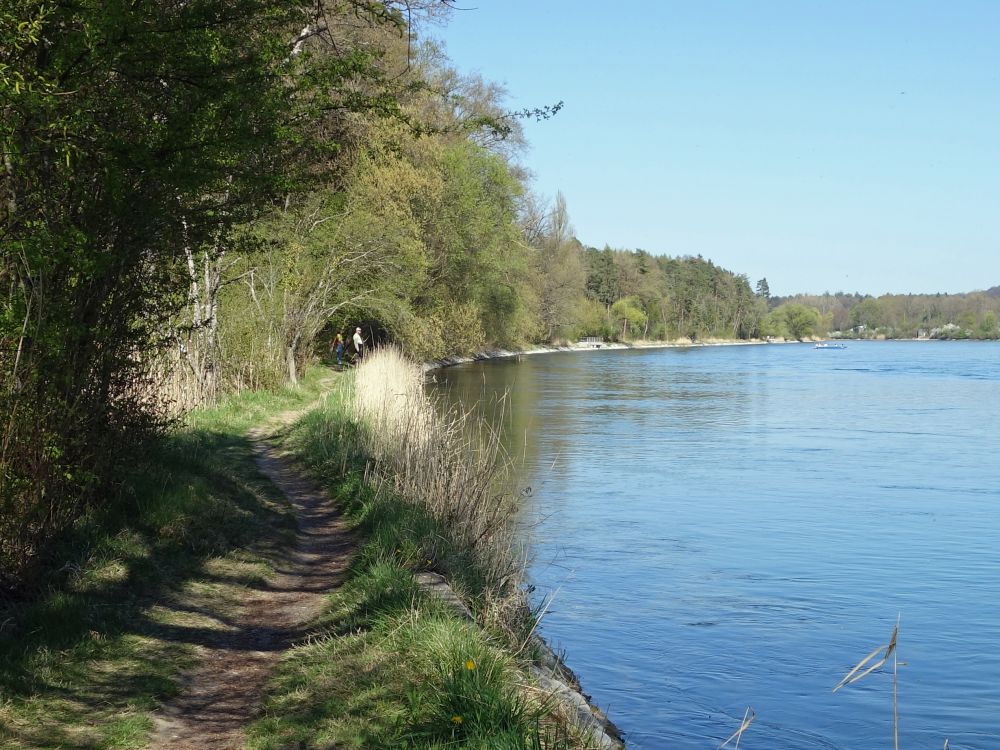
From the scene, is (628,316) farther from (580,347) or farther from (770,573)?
(770,573)

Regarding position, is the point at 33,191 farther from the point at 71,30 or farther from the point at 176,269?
the point at 176,269

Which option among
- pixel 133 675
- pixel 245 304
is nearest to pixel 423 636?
pixel 133 675

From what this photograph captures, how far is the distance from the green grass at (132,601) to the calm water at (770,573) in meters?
3.36

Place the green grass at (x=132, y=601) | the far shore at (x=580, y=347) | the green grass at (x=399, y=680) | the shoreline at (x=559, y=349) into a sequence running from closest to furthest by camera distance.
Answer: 1. the green grass at (x=399, y=680)
2. the green grass at (x=132, y=601)
3. the shoreline at (x=559, y=349)
4. the far shore at (x=580, y=347)

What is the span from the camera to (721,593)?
42.1 feet

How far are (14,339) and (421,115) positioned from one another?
30.3 meters

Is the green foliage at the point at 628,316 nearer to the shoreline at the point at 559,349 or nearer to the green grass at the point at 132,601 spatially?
the shoreline at the point at 559,349

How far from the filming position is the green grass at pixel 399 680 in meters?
5.32

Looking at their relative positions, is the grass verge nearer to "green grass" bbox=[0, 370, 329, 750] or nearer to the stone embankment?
the stone embankment

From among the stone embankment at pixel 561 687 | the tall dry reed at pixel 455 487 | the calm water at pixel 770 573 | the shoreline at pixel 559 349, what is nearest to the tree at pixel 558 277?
the shoreline at pixel 559 349

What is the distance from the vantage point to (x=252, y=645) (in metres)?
7.39

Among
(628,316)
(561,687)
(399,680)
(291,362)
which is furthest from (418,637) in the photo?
(628,316)

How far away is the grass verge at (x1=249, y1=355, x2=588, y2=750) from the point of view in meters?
5.45

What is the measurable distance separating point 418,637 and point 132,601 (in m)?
2.40
